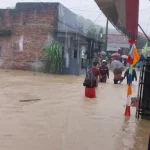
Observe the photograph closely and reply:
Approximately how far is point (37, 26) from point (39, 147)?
1861cm

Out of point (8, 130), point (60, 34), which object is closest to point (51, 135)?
point (8, 130)

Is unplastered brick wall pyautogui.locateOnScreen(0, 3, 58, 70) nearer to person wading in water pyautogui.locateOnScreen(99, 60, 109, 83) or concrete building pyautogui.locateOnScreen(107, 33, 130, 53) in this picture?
person wading in water pyautogui.locateOnScreen(99, 60, 109, 83)

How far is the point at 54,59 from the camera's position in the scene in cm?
2253

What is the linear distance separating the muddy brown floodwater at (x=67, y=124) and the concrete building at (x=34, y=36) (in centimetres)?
1117

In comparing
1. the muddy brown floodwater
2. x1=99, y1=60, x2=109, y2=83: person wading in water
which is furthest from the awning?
x1=99, y1=60, x2=109, y2=83: person wading in water

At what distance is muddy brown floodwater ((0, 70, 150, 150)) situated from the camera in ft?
20.5

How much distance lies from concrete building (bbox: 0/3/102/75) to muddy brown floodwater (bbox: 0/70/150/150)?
11.2m

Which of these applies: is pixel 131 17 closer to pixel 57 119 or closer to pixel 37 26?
pixel 57 119

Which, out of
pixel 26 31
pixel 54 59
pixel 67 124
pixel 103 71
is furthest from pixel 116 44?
pixel 67 124

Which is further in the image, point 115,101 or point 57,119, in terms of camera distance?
point 115,101

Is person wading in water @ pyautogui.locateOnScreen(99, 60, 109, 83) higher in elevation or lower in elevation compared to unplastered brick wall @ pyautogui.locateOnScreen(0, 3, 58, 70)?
lower

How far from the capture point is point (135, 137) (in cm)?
696

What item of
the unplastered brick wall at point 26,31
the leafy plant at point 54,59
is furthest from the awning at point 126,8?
the unplastered brick wall at point 26,31

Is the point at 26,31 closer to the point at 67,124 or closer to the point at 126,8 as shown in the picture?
the point at 67,124
